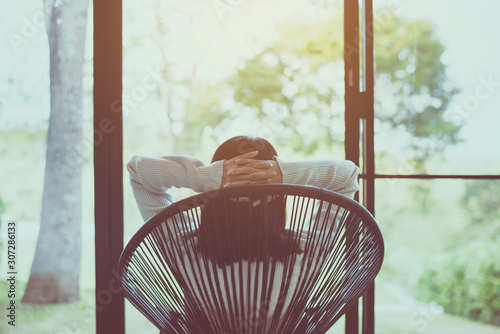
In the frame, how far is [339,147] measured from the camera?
77.6 inches

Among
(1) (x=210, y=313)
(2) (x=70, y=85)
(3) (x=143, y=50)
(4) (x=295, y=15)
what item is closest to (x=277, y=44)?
(4) (x=295, y=15)

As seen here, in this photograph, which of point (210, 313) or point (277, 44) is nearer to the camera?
point (210, 313)

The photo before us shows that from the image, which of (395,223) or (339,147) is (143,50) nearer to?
(339,147)

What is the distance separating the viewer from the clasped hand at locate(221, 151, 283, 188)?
1.06 metres

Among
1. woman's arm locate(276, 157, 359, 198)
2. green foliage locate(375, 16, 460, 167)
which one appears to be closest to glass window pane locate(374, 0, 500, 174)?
green foliage locate(375, 16, 460, 167)

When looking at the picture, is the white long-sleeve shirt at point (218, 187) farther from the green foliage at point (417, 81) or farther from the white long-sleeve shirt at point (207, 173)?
the green foliage at point (417, 81)

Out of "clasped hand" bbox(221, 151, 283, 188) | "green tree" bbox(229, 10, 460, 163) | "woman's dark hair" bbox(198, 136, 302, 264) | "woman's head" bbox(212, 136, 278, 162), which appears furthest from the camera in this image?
"green tree" bbox(229, 10, 460, 163)

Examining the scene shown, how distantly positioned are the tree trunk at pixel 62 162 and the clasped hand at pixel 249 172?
107 centimetres

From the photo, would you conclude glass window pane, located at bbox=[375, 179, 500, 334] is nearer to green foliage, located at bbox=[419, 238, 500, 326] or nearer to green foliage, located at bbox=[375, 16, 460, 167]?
green foliage, located at bbox=[419, 238, 500, 326]

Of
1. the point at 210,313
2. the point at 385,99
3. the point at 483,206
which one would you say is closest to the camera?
the point at 210,313

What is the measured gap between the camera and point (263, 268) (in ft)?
3.14

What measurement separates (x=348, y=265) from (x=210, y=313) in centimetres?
36

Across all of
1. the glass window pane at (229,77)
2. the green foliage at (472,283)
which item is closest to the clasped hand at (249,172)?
the glass window pane at (229,77)

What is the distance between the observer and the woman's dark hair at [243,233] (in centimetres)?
92
